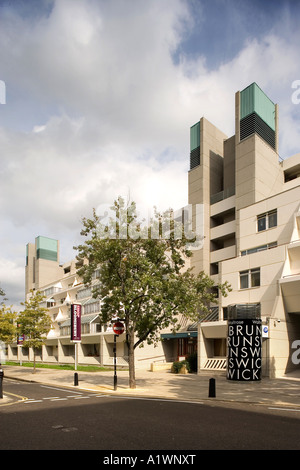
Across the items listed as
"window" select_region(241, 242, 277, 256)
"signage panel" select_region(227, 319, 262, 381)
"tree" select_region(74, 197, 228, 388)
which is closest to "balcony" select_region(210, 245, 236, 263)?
"window" select_region(241, 242, 277, 256)

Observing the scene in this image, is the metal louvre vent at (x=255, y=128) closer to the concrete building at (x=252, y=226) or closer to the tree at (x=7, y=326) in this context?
the concrete building at (x=252, y=226)

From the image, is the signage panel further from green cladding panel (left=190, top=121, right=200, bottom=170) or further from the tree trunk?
green cladding panel (left=190, top=121, right=200, bottom=170)

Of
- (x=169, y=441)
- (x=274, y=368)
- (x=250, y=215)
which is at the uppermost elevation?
(x=250, y=215)

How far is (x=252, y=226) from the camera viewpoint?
108 feet

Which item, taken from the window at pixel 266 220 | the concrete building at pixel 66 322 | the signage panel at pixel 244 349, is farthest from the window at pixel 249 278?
the concrete building at pixel 66 322

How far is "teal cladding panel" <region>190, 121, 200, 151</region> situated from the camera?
48062 mm

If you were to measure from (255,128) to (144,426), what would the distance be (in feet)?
115

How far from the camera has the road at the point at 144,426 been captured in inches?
309

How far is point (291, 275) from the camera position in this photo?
27.5 m

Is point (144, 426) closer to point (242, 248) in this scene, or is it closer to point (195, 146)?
point (242, 248)

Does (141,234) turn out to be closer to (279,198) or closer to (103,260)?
(103,260)

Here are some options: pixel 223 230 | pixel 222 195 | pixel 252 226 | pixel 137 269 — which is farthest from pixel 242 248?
pixel 137 269

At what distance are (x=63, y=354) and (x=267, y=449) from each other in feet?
174
